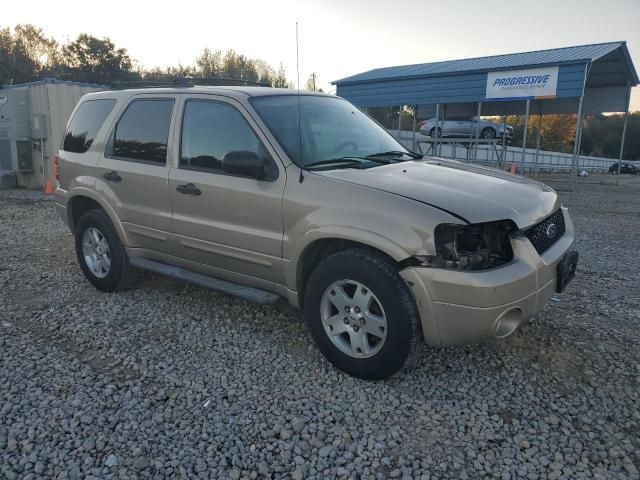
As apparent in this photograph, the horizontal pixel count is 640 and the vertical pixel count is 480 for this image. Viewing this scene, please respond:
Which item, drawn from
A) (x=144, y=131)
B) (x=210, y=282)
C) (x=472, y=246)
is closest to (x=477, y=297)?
(x=472, y=246)

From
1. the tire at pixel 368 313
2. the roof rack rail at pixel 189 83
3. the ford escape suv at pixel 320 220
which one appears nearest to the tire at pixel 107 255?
the ford escape suv at pixel 320 220

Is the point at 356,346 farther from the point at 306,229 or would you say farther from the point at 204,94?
the point at 204,94

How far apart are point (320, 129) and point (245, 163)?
0.83m

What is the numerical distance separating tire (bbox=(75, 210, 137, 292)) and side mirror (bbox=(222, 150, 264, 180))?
73.1 inches

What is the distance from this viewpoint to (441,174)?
12.1 ft

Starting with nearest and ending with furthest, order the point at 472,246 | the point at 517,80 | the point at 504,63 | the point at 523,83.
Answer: the point at 472,246 → the point at 523,83 → the point at 517,80 → the point at 504,63

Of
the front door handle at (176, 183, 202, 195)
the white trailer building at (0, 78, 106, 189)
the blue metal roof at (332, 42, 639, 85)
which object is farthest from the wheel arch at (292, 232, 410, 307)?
the blue metal roof at (332, 42, 639, 85)

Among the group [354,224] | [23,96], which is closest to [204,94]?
[354,224]

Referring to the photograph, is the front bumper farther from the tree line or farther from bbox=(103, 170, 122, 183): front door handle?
the tree line

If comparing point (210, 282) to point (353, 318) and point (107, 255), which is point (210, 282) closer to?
point (353, 318)

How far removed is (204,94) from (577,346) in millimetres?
3557

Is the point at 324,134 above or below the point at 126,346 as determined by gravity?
above

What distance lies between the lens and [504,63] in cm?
1764

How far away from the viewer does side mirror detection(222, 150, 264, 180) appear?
355cm
